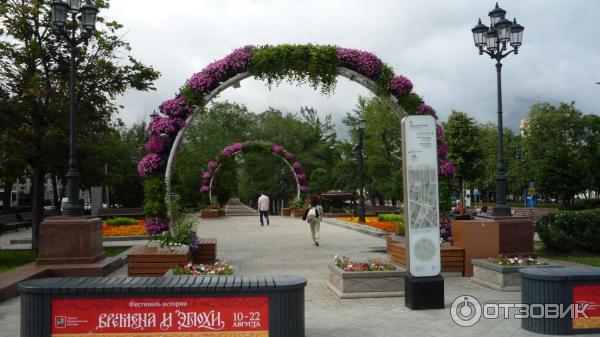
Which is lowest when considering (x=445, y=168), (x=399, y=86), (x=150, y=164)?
(x=445, y=168)

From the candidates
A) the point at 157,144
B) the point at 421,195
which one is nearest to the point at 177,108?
the point at 157,144

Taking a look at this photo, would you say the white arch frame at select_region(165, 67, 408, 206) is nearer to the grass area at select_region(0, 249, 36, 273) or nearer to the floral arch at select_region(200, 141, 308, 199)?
the grass area at select_region(0, 249, 36, 273)

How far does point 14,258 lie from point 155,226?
466cm

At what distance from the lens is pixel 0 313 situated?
7.68m

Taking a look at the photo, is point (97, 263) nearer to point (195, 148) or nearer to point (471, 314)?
point (471, 314)

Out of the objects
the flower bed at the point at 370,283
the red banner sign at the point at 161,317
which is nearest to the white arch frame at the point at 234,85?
the flower bed at the point at 370,283

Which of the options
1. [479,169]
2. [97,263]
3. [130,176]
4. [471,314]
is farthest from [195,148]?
[471,314]

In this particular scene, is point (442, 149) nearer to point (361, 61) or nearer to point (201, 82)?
point (361, 61)

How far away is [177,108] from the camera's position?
12.3 metres

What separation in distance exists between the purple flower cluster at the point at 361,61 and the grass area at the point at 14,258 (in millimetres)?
8739

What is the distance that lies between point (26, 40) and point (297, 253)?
956cm

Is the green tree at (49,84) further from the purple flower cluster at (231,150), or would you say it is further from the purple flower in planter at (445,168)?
the purple flower cluster at (231,150)

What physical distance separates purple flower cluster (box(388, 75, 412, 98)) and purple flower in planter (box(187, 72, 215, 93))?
4.03m

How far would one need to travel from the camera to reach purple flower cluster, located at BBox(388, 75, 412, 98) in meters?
11.9
